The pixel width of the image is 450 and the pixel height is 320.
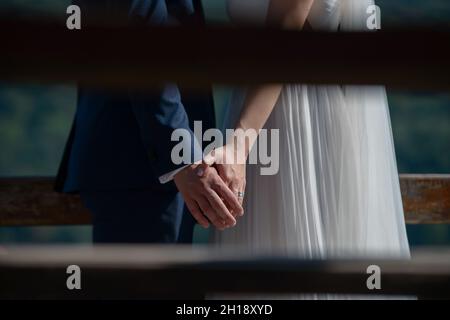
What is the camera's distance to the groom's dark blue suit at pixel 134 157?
1553 mm

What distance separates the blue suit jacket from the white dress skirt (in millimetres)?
124

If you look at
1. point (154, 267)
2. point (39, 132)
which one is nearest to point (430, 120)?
point (39, 132)

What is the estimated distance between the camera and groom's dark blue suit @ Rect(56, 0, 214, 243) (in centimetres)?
155

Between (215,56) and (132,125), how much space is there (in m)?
0.93

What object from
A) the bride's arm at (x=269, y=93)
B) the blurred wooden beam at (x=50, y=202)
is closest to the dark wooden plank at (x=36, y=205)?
the blurred wooden beam at (x=50, y=202)

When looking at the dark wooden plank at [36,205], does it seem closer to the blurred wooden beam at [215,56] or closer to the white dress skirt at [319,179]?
the white dress skirt at [319,179]

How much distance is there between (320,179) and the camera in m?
1.70

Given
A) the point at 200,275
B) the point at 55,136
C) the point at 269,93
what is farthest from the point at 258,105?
the point at 55,136

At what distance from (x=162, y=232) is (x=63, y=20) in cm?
93

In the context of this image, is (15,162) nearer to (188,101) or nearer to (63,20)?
(188,101)

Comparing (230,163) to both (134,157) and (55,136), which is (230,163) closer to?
(134,157)

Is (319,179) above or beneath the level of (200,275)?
above

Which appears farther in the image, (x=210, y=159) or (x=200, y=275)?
(x=210, y=159)
